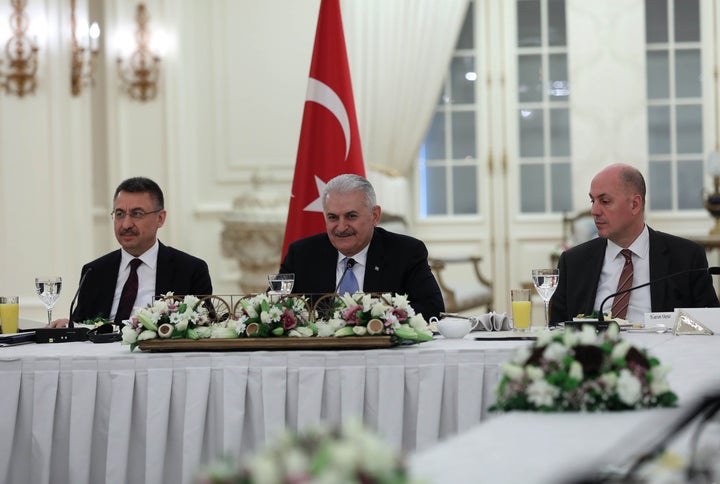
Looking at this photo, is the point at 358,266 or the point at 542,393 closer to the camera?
the point at 542,393

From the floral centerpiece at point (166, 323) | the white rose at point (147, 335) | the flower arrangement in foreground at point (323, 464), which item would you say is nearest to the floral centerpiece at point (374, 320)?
the floral centerpiece at point (166, 323)

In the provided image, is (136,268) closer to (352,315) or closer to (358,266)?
(358,266)

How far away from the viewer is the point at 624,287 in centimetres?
396

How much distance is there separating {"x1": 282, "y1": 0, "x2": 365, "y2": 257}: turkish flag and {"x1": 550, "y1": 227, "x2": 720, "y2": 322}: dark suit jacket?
1.65 meters

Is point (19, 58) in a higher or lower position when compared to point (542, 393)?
higher

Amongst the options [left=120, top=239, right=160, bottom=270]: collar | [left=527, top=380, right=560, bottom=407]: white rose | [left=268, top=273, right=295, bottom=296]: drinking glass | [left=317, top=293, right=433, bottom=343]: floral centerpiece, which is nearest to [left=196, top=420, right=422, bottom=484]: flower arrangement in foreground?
[left=527, top=380, right=560, bottom=407]: white rose

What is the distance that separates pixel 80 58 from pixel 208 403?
4808 millimetres

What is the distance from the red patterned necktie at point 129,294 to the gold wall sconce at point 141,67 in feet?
12.5

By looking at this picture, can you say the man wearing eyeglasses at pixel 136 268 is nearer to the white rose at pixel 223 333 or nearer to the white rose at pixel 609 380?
the white rose at pixel 223 333

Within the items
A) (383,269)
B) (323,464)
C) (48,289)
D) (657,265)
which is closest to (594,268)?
(657,265)

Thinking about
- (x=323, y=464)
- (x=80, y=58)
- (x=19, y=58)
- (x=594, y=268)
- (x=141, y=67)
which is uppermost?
(x=141, y=67)

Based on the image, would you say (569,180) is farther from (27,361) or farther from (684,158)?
(27,361)

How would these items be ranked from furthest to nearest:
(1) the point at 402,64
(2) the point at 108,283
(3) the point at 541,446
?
(1) the point at 402,64 → (2) the point at 108,283 → (3) the point at 541,446

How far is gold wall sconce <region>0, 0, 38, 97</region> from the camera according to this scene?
648 centimetres
